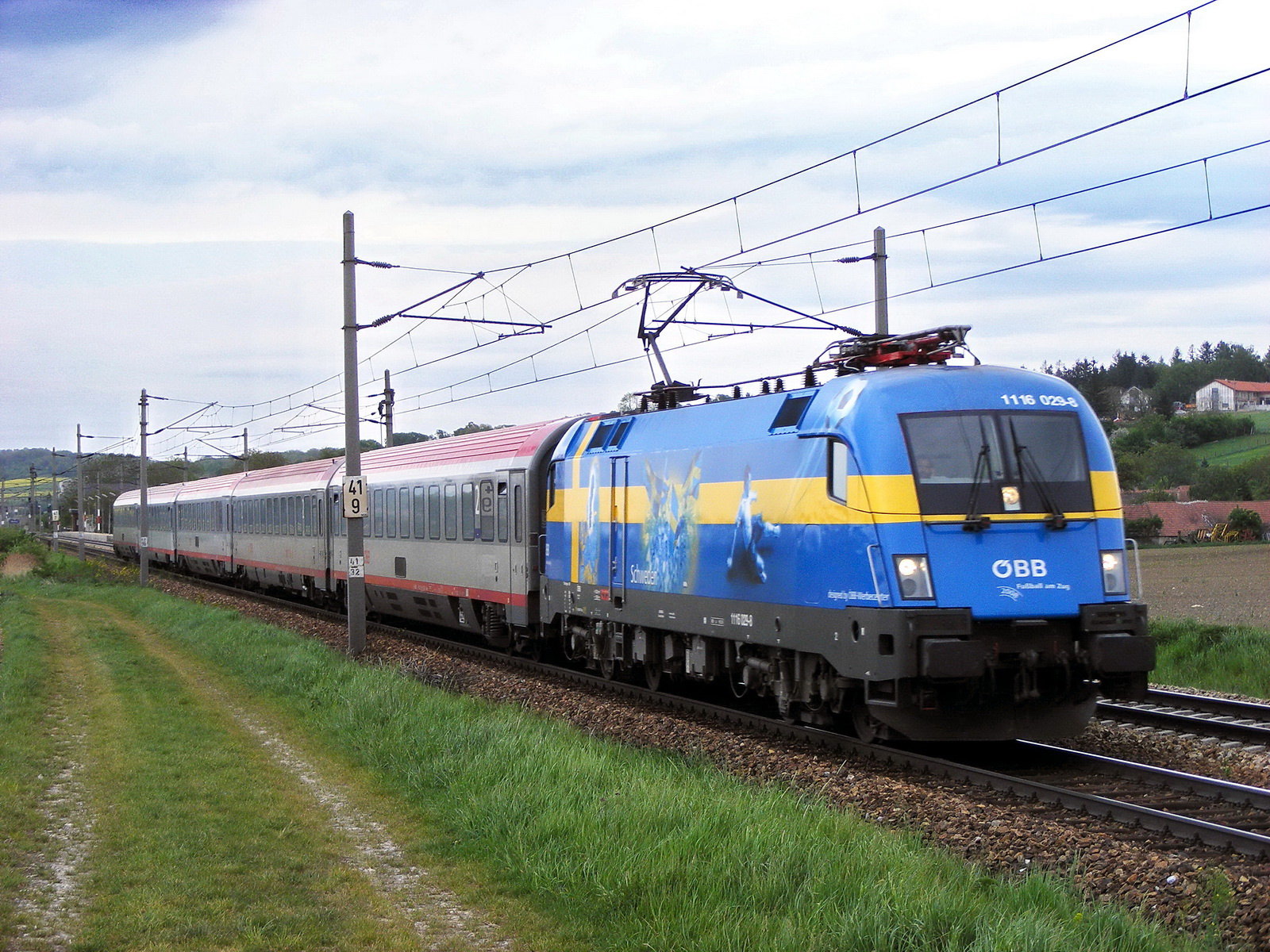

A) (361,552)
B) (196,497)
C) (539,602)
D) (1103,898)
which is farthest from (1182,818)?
(196,497)

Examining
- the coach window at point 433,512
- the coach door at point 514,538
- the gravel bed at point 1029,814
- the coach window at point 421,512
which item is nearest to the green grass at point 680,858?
the gravel bed at point 1029,814

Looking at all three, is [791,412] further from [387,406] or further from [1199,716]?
[387,406]

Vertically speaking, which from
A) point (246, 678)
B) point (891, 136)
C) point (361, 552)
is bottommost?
point (246, 678)

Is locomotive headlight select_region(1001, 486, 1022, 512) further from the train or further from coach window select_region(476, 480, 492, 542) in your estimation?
coach window select_region(476, 480, 492, 542)

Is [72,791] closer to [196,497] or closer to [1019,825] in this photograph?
[1019,825]

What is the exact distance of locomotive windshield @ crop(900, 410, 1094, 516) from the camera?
1006 centimetres

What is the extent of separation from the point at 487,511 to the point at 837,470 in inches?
418

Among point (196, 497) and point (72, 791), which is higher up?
point (196, 497)

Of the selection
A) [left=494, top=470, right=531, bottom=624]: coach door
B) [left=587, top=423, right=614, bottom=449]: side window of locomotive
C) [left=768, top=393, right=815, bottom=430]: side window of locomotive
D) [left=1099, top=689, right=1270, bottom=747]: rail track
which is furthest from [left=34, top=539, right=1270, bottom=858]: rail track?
[left=494, top=470, right=531, bottom=624]: coach door

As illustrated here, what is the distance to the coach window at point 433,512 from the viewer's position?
74.3 ft

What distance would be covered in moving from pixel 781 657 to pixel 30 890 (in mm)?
6977

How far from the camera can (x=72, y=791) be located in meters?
9.92

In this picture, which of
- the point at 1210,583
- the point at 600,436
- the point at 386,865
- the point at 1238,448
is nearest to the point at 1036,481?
the point at 386,865

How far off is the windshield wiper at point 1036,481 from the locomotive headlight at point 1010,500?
5 centimetres
